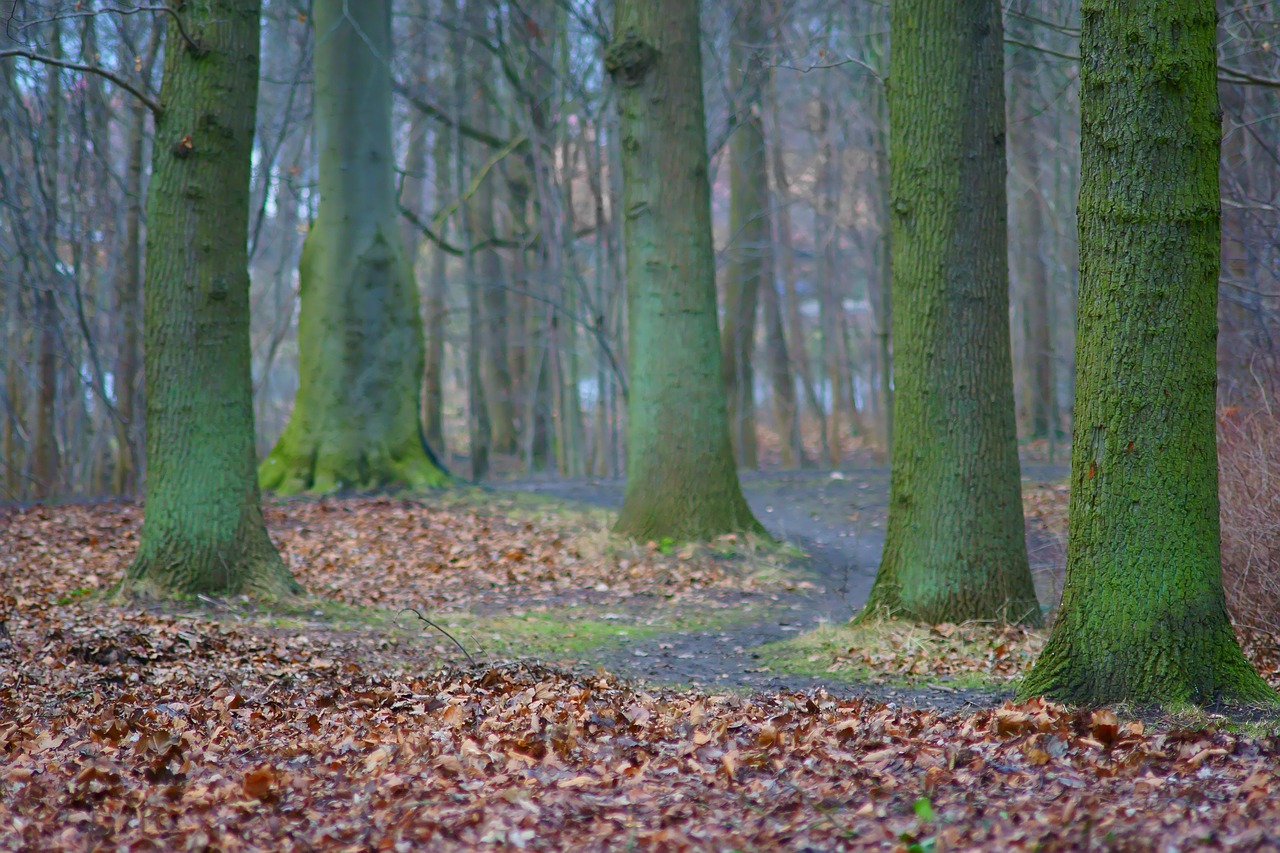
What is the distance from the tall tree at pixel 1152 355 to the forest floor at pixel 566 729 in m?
0.29

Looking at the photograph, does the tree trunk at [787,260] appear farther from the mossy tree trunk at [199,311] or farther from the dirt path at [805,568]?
the mossy tree trunk at [199,311]

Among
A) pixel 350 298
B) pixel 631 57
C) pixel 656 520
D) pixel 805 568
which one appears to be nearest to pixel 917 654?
pixel 805 568

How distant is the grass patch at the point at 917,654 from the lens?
5770 mm

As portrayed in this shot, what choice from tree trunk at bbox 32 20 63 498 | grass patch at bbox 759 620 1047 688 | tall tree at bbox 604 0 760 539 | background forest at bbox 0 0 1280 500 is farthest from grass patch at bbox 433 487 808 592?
tree trunk at bbox 32 20 63 498

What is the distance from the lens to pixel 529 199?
20062 millimetres

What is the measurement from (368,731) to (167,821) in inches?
45.9

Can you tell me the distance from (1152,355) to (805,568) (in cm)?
572

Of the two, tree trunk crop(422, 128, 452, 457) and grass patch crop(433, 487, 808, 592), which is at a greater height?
tree trunk crop(422, 128, 452, 457)

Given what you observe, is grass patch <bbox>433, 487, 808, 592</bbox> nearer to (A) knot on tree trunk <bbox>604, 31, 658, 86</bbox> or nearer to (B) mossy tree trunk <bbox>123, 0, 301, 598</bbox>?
(B) mossy tree trunk <bbox>123, 0, 301, 598</bbox>

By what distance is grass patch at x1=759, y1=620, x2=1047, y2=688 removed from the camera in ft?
18.9

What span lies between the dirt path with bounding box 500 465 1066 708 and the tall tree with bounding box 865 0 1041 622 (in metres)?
1.06

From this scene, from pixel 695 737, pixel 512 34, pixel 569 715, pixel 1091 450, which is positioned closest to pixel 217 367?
pixel 569 715

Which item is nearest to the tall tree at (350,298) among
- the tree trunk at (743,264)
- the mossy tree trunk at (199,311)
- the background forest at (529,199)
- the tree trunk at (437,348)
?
the background forest at (529,199)

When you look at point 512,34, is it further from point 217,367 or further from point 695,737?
point 695,737
